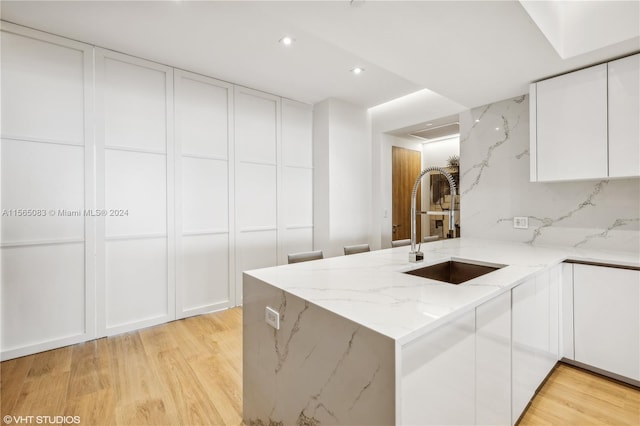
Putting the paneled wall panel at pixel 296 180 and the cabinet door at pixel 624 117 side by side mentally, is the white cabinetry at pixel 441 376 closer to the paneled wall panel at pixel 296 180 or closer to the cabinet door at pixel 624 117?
the cabinet door at pixel 624 117

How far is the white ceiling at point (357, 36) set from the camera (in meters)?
1.67

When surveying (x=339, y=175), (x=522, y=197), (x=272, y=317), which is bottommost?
(x=272, y=317)

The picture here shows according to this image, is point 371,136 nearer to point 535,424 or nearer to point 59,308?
point 535,424

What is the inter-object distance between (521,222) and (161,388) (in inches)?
129

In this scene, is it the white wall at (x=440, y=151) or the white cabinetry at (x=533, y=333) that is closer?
the white cabinetry at (x=533, y=333)

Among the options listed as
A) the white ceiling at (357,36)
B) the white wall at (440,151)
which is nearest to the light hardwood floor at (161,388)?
the white ceiling at (357,36)

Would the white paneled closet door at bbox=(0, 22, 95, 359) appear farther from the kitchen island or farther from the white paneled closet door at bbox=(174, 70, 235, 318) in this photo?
the kitchen island

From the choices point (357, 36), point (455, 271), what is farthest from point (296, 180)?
point (455, 271)

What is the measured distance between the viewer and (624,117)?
201 centimetres

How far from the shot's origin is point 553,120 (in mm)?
2328

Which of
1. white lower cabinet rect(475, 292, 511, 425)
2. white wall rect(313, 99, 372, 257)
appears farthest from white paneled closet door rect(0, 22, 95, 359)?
→ white lower cabinet rect(475, 292, 511, 425)

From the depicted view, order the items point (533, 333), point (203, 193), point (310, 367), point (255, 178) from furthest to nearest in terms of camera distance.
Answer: point (255, 178) → point (203, 193) → point (533, 333) → point (310, 367)

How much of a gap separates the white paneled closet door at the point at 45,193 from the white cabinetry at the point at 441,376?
9.34ft

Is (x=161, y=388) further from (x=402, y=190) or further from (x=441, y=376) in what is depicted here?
(x=402, y=190)
